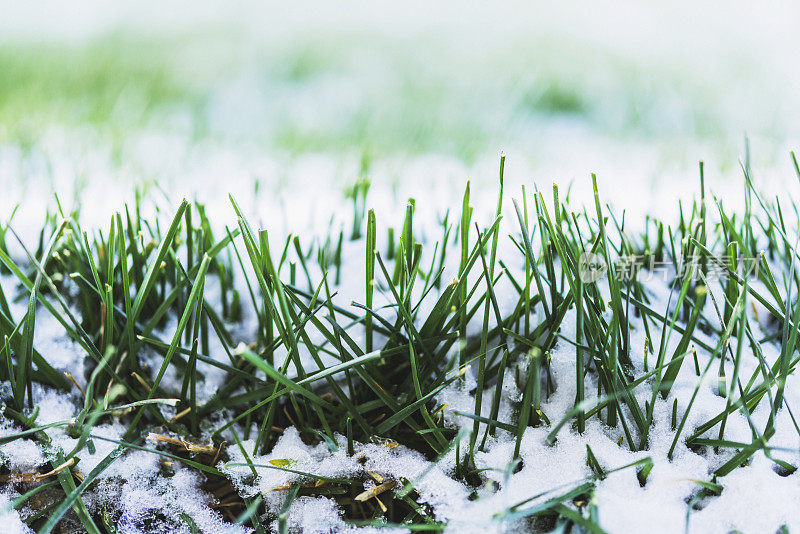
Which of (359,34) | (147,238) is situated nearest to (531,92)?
(359,34)

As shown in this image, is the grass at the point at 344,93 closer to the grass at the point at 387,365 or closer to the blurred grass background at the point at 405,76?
the blurred grass background at the point at 405,76

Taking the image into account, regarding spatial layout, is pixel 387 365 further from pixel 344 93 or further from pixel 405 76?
pixel 405 76

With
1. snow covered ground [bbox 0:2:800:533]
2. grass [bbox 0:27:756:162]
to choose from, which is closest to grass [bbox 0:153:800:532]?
snow covered ground [bbox 0:2:800:533]

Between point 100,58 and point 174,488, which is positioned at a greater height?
point 100,58

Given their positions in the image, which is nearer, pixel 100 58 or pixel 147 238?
pixel 147 238

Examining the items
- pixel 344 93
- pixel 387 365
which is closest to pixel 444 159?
pixel 344 93

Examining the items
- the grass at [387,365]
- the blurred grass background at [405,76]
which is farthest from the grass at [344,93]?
the grass at [387,365]

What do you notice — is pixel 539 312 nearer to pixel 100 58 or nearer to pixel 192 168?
pixel 192 168

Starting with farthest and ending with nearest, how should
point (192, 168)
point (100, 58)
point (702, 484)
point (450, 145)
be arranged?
point (100, 58) → point (450, 145) → point (192, 168) → point (702, 484)
